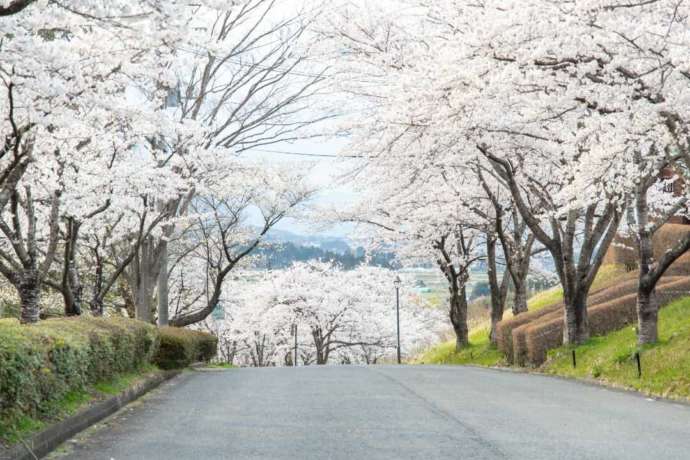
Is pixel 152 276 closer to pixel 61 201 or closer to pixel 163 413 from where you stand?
pixel 61 201

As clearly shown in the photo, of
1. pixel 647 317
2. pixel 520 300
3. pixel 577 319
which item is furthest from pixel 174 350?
pixel 520 300

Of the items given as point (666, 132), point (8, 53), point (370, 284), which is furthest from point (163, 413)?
point (370, 284)

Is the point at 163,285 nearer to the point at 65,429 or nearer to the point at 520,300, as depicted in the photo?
the point at 520,300

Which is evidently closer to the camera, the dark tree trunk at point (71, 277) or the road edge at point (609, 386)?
the road edge at point (609, 386)

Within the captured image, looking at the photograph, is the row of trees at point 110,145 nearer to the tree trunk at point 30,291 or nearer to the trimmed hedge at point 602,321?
the tree trunk at point 30,291

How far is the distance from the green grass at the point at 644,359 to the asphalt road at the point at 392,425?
0.70m

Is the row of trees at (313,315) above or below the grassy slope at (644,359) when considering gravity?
above

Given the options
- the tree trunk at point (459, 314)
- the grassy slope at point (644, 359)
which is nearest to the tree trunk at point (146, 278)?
the grassy slope at point (644, 359)

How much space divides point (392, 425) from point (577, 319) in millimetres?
11498

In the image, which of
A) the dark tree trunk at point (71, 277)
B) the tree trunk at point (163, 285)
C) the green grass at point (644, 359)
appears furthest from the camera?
the tree trunk at point (163, 285)

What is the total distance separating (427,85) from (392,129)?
244 centimetres

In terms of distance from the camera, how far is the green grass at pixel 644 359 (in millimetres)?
12828

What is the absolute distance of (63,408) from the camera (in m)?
8.88

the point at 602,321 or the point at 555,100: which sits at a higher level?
the point at 555,100
